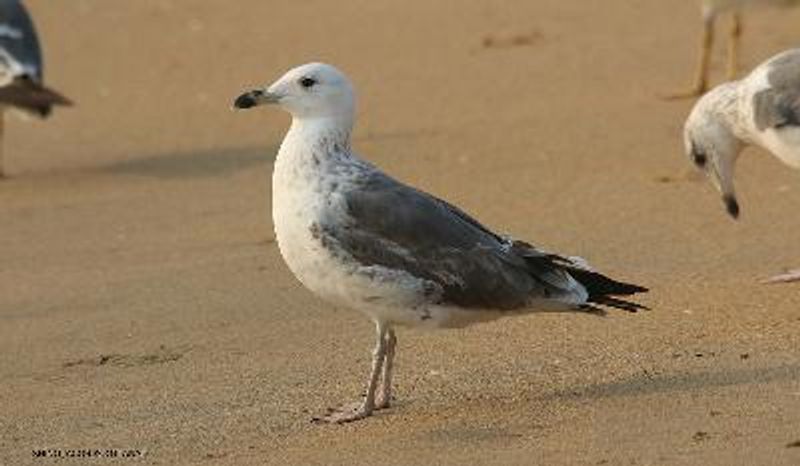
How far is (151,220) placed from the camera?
11359mm

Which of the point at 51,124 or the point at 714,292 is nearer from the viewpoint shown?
the point at 714,292

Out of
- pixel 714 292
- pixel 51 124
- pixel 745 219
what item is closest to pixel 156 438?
pixel 714 292

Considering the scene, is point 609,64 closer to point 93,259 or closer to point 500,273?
point 93,259

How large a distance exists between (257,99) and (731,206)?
3190mm

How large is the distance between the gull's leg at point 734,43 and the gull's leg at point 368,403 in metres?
8.00

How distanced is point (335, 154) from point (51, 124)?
8254 mm

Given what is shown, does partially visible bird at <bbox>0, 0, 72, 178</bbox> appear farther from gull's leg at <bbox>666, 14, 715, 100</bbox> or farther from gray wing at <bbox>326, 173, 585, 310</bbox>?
gray wing at <bbox>326, 173, 585, 310</bbox>

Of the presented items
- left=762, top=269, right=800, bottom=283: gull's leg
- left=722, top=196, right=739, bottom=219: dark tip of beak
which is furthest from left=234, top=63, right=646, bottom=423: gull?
left=722, top=196, right=739, bottom=219: dark tip of beak

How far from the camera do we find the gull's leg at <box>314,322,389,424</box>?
273 inches

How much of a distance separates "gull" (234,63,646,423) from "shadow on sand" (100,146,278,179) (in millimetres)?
5555

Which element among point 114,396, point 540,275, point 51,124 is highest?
point 540,275

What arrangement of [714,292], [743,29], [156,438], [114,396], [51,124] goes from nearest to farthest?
[156,438], [114,396], [714,292], [51,124], [743,29]

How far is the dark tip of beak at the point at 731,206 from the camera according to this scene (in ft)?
31.9

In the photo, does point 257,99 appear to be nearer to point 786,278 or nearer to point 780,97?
point 786,278
